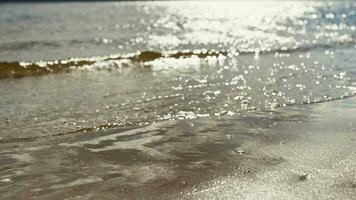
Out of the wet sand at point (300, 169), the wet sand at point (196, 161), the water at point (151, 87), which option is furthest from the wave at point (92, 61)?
the wet sand at point (300, 169)

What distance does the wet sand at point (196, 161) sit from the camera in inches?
201

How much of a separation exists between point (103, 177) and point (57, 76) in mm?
8790

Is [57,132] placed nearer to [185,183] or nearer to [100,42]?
[185,183]

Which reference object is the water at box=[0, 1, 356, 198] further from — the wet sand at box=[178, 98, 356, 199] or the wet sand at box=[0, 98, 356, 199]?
the wet sand at box=[178, 98, 356, 199]

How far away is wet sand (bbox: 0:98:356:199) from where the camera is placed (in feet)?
16.8

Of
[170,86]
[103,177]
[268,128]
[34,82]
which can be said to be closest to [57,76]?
[34,82]

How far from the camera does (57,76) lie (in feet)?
45.4

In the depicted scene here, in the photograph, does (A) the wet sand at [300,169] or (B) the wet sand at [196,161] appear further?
(B) the wet sand at [196,161]

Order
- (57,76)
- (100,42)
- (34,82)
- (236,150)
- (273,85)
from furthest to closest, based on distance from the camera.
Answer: (100,42), (57,76), (34,82), (273,85), (236,150)

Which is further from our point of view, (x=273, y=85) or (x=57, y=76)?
(x=57, y=76)

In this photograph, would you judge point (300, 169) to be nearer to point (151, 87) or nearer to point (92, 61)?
point (151, 87)

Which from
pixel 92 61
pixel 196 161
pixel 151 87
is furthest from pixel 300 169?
pixel 92 61

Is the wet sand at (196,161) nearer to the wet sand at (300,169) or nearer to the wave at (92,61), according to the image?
the wet sand at (300,169)

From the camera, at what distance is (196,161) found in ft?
19.9
